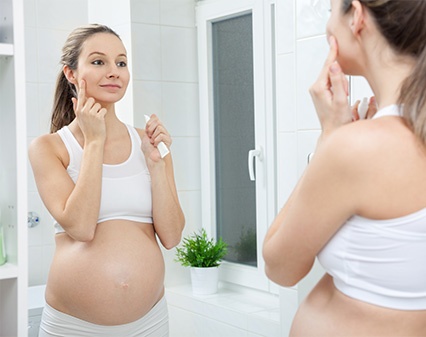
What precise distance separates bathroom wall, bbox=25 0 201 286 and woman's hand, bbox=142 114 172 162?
122 centimetres

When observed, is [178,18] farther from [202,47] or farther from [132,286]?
[132,286]

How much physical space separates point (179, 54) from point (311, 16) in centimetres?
116

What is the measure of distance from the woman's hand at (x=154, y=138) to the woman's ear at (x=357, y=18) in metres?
0.88

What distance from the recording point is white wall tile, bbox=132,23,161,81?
3129 mm

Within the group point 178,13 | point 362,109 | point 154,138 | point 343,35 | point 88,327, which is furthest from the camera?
point 178,13

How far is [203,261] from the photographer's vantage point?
10.0 feet

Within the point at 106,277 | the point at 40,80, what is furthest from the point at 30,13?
the point at 106,277

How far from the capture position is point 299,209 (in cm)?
109

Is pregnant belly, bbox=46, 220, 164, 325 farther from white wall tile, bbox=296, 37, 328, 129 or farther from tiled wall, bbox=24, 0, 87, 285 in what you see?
tiled wall, bbox=24, 0, 87, 285

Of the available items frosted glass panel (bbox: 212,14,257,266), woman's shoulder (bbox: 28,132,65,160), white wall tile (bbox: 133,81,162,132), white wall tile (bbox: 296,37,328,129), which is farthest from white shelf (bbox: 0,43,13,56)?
frosted glass panel (bbox: 212,14,257,266)

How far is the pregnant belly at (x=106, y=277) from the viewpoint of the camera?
1.77 m

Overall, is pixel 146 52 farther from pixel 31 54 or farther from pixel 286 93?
pixel 286 93

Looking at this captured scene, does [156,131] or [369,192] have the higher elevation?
[156,131]

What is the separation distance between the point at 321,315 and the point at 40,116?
2.58 meters
